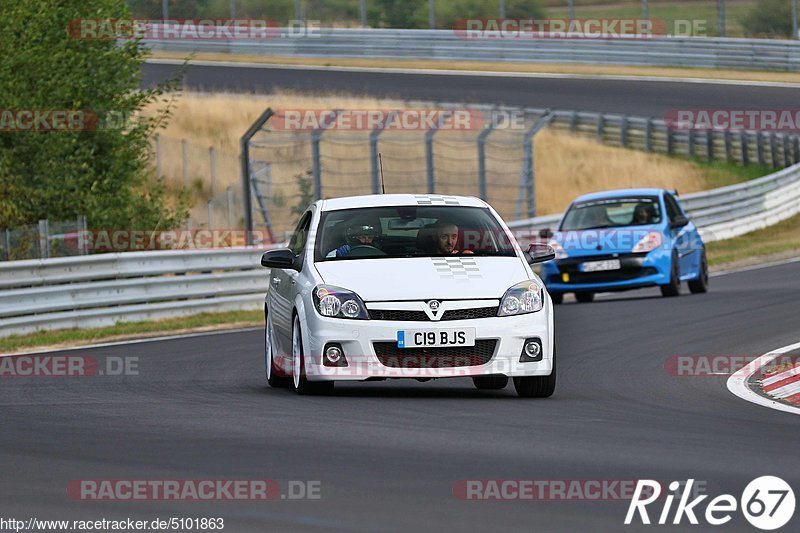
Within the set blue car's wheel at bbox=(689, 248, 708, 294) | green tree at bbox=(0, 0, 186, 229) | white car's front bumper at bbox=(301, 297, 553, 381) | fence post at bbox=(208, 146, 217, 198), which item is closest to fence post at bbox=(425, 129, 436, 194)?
green tree at bbox=(0, 0, 186, 229)

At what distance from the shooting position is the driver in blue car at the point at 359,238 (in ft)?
39.0

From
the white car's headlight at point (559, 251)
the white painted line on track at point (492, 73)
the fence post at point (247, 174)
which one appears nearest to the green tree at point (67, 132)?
the fence post at point (247, 174)

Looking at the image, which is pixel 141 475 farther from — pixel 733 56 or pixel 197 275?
pixel 733 56

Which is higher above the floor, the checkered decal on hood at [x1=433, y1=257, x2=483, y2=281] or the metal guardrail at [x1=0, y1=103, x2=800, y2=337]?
the checkered decal on hood at [x1=433, y1=257, x2=483, y2=281]

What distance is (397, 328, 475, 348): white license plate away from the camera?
10.8 m

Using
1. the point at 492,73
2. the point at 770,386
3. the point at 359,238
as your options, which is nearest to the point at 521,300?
the point at 359,238

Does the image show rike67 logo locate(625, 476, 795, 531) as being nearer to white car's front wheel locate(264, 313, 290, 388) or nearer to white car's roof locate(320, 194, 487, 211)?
white car's roof locate(320, 194, 487, 211)

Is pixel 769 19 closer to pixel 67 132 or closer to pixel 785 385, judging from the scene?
pixel 67 132

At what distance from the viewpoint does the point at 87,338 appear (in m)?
19.0

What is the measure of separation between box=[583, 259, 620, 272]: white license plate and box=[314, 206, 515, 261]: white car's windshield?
30.4 ft

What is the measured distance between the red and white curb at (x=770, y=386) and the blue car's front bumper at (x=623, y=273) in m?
7.66

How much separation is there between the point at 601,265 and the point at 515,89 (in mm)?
25882

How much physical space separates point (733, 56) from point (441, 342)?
127 feet

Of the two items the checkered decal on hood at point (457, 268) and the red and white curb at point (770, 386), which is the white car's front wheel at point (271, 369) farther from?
the red and white curb at point (770, 386)
